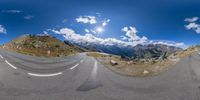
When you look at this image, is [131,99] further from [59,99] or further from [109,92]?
[59,99]

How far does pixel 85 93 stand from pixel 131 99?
5.97 feet

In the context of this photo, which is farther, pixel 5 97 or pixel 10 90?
pixel 10 90

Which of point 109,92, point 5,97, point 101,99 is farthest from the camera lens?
point 109,92

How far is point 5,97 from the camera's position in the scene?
6.91 metres

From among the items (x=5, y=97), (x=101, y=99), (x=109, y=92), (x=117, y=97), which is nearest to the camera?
(x=5, y=97)

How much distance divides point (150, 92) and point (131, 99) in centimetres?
182

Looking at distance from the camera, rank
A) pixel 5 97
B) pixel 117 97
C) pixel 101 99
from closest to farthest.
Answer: pixel 5 97, pixel 101 99, pixel 117 97

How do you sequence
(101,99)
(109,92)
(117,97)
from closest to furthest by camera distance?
(101,99)
(117,97)
(109,92)

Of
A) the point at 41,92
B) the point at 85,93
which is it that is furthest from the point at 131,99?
the point at 41,92

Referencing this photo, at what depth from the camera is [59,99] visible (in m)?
7.17

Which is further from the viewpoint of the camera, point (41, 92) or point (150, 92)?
point (150, 92)

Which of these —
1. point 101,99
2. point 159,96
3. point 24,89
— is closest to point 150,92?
point 159,96

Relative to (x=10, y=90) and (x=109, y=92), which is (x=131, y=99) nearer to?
(x=109, y=92)

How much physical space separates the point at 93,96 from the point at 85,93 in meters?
0.54
